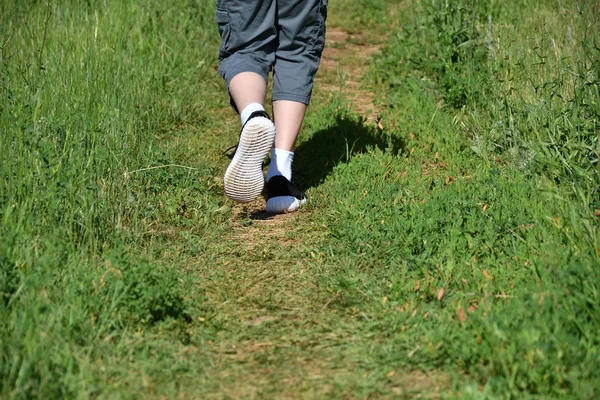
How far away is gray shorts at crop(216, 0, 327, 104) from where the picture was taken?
12.3 feet

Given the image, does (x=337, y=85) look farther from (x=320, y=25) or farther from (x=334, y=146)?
(x=320, y=25)

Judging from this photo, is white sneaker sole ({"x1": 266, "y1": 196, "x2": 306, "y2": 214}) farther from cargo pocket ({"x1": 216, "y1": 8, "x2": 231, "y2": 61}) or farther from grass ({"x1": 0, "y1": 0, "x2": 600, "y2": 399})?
cargo pocket ({"x1": 216, "y1": 8, "x2": 231, "y2": 61})

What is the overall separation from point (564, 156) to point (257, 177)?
1.47 meters

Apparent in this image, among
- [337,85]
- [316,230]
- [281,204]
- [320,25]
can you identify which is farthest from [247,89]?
[337,85]

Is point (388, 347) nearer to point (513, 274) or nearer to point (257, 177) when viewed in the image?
point (513, 274)

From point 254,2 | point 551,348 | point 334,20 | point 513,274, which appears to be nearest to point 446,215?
point 513,274

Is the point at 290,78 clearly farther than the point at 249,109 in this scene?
Yes

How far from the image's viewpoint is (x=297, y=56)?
12.8 ft

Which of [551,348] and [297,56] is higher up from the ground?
[297,56]

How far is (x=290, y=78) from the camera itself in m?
3.88

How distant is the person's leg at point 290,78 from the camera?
3801 mm

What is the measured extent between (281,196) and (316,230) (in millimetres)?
308

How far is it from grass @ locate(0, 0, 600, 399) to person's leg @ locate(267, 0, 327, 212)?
0.15 m

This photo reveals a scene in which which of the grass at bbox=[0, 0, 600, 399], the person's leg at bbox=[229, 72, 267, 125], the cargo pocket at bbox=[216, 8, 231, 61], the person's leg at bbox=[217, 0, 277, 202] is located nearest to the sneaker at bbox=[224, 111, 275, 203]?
the person's leg at bbox=[217, 0, 277, 202]
